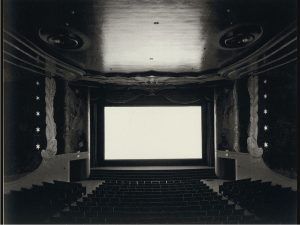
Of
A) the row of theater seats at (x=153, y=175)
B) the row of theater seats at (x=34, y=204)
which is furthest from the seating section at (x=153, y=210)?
the row of theater seats at (x=153, y=175)

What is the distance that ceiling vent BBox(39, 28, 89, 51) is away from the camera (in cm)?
790

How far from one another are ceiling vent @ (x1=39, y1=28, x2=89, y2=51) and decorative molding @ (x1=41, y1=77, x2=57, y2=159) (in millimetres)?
3407

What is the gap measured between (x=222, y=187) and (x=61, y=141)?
7303mm

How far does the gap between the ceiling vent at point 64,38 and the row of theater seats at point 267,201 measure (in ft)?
22.2

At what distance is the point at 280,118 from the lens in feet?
35.4

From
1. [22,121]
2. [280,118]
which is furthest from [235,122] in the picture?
[22,121]

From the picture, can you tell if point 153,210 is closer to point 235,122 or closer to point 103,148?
point 235,122

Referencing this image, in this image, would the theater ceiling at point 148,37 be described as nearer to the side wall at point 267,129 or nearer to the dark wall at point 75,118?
the side wall at point 267,129

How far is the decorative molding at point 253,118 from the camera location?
12461 millimetres

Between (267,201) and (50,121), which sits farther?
(50,121)

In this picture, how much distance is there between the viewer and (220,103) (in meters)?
15.7

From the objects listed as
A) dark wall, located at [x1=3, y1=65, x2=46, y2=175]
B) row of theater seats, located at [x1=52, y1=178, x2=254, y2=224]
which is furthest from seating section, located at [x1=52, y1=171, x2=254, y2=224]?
dark wall, located at [x1=3, y1=65, x2=46, y2=175]

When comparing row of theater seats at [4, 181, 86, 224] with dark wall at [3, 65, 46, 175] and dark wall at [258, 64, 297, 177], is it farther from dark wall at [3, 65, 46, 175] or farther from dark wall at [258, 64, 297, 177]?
dark wall at [258, 64, 297, 177]

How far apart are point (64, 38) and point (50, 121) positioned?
5109mm
